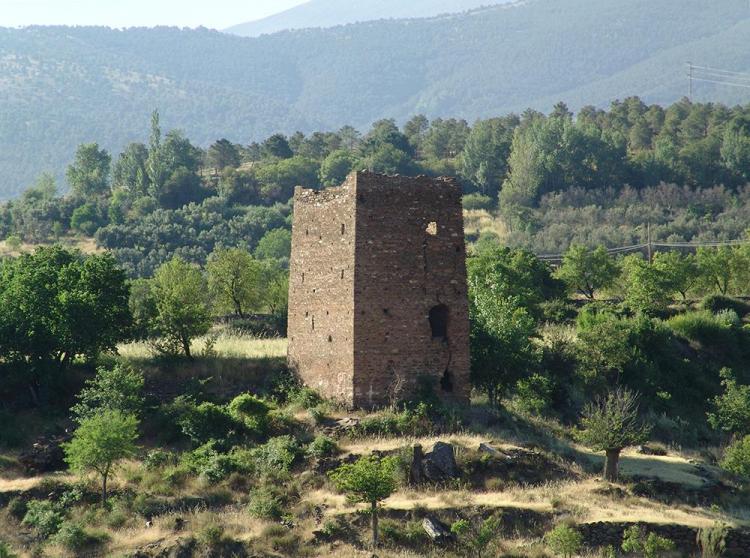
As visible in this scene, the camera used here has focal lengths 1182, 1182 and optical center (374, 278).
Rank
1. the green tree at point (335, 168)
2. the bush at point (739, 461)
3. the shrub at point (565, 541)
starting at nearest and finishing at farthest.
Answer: the shrub at point (565, 541)
the bush at point (739, 461)
the green tree at point (335, 168)

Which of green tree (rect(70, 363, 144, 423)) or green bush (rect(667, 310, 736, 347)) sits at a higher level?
green tree (rect(70, 363, 144, 423))

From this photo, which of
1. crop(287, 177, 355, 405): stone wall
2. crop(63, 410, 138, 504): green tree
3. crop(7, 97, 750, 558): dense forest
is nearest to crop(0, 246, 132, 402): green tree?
crop(7, 97, 750, 558): dense forest

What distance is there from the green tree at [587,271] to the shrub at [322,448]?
3723 centimetres

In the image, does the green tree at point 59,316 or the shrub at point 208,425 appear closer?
the shrub at point 208,425

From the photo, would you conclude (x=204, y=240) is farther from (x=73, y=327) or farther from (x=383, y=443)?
(x=383, y=443)

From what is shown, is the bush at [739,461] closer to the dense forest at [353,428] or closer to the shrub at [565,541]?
the dense forest at [353,428]

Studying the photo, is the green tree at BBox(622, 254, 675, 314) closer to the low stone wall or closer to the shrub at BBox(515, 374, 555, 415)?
the shrub at BBox(515, 374, 555, 415)

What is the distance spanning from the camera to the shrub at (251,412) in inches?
1262

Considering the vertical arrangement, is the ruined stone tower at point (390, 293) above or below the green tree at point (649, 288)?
above

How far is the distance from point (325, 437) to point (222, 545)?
206 inches

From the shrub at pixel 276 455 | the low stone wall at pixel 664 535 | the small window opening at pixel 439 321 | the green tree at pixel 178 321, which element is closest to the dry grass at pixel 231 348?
the green tree at pixel 178 321

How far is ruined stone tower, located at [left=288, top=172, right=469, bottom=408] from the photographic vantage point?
32.8 metres

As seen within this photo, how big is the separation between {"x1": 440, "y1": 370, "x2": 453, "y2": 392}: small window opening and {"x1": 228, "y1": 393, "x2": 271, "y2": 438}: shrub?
4980mm

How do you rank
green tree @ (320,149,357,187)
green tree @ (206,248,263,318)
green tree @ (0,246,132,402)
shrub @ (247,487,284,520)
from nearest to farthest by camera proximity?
shrub @ (247,487,284,520) → green tree @ (0,246,132,402) → green tree @ (206,248,263,318) → green tree @ (320,149,357,187)
